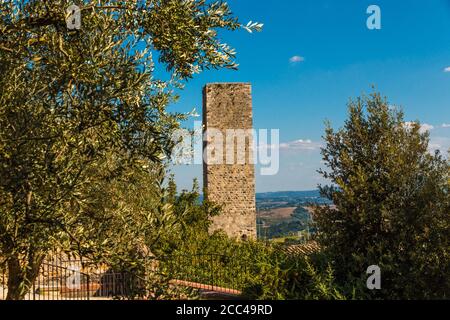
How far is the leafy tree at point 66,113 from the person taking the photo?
409 cm

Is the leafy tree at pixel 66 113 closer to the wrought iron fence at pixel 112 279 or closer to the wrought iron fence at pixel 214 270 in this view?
the wrought iron fence at pixel 112 279

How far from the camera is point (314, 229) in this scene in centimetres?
1006

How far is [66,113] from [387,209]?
7.02 metres

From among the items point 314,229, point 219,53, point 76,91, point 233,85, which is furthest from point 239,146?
point 76,91

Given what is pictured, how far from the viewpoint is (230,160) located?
2380 cm

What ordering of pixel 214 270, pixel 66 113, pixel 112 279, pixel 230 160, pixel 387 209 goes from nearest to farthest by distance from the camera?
pixel 66 113 < pixel 387 209 < pixel 112 279 < pixel 214 270 < pixel 230 160

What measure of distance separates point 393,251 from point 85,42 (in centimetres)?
717

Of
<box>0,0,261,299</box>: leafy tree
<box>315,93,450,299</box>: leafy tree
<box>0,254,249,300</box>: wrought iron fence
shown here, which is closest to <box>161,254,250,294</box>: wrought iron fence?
<box>0,254,249,300</box>: wrought iron fence

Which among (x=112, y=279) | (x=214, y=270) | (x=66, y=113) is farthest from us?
(x=214, y=270)

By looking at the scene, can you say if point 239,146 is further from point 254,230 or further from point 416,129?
point 416,129

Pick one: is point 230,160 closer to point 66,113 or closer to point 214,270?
point 214,270

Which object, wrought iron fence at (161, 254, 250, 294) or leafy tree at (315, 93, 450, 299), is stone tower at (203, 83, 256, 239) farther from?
leafy tree at (315, 93, 450, 299)

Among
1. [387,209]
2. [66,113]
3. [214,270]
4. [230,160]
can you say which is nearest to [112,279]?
[214,270]

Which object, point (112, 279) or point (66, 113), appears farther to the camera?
point (112, 279)
